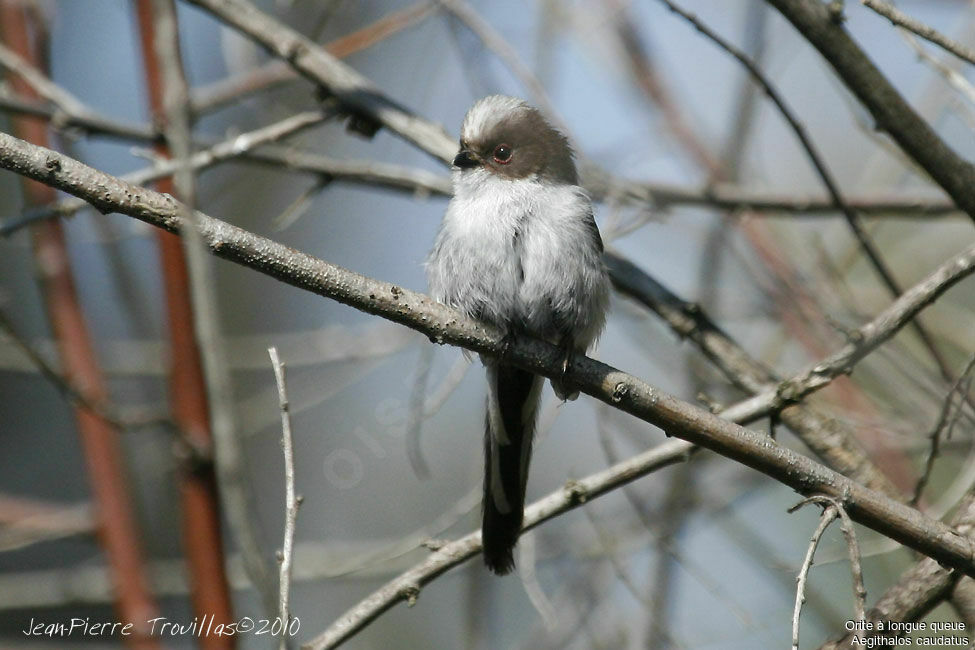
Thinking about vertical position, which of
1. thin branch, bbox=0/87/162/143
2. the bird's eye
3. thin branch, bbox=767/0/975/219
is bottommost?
thin branch, bbox=767/0/975/219

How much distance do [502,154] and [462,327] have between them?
1338mm

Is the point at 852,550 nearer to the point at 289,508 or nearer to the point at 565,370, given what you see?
the point at 565,370

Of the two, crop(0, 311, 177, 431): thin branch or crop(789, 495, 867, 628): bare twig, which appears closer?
crop(789, 495, 867, 628): bare twig

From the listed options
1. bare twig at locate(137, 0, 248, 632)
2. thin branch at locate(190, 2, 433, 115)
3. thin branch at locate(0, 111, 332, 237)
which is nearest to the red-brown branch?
bare twig at locate(137, 0, 248, 632)

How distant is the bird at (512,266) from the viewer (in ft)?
10.7

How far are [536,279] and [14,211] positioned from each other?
253 inches

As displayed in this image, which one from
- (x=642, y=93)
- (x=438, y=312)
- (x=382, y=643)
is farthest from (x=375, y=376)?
(x=438, y=312)

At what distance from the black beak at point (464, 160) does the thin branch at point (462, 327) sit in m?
1.13

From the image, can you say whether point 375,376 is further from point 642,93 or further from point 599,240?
point 599,240

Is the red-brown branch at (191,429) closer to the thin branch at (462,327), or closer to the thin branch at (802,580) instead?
the thin branch at (462,327)

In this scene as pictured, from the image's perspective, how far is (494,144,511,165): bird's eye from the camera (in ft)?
12.3

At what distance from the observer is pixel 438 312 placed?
2582 millimetres

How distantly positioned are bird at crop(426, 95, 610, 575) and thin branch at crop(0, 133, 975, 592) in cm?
43

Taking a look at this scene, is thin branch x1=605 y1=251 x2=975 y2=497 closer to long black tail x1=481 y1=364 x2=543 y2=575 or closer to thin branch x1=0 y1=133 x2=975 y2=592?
thin branch x1=0 y1=133 x2=975 y2=592
